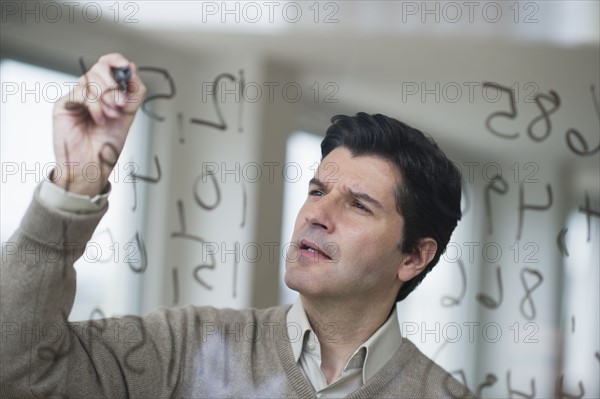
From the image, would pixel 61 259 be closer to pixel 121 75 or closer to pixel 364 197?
pixel 121 75

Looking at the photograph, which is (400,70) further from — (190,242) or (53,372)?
(53,372)

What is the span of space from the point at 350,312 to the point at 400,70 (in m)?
0.23

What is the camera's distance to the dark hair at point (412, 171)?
65cm

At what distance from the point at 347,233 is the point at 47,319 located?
25 centimetres

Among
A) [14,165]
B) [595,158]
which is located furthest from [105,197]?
[595,158]

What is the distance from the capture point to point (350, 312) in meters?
0.64

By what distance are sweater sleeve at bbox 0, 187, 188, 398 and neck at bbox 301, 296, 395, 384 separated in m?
0.17

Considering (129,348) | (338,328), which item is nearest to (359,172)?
(338,328)

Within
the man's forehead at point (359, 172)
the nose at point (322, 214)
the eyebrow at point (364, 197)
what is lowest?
the nose at point (322, 214)

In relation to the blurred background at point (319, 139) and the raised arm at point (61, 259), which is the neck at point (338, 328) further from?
the raised arm at point (61, 259)

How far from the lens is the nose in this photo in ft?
2.04

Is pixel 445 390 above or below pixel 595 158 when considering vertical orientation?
below

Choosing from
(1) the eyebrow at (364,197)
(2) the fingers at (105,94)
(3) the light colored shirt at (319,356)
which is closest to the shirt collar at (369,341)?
(3) the light colored shirt at (319,356)

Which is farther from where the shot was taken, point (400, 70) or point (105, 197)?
point (400, 70)
